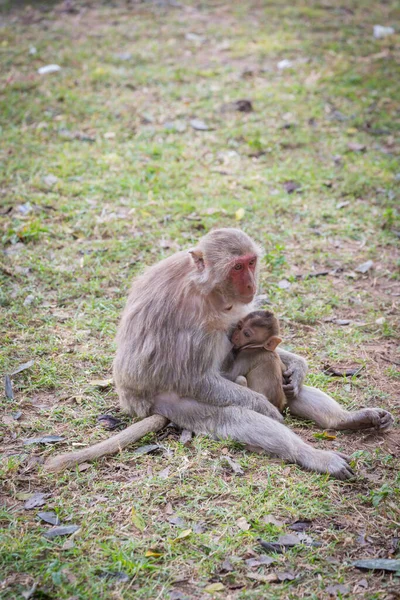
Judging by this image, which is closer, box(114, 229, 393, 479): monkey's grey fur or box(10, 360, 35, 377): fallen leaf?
box(114, 229, 393, 479): monkey's grey fur

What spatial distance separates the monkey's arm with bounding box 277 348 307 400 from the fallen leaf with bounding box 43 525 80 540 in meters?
1.80

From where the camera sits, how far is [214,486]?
14.8 ft

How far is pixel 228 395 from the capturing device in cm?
489

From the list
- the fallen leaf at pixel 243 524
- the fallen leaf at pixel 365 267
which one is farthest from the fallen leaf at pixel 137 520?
the fallen leaf at pixel 365 267

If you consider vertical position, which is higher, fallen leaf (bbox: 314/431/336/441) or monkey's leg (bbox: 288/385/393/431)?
monkey's leg (bbox: 288/385/393/431)

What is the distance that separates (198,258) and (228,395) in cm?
95

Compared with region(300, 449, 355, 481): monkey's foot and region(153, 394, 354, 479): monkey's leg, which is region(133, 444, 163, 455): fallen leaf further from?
region(300, 449, 355, 481): monkey's foot

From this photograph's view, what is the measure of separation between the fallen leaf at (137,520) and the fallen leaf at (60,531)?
320 millimetres

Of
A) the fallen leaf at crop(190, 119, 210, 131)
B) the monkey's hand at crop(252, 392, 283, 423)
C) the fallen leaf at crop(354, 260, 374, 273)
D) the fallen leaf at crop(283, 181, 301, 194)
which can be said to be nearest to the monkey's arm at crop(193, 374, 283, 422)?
the monkey's hand at crop(252, 392, 283, 423)

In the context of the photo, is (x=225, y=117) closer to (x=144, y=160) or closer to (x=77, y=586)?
(x=144, y=160)

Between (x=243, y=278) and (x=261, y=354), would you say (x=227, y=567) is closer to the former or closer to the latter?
(x=261, y=354)

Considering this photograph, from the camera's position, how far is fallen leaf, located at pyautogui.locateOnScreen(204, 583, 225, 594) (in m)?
3.71

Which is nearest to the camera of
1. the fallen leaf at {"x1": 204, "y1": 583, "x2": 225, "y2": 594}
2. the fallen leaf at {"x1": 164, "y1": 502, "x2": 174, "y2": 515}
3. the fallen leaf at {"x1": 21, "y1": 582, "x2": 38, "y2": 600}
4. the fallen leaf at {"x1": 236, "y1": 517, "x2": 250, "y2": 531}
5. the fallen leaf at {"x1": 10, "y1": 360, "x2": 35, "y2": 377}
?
the fallen leaf at {"x1": 21, "y1": 582, "x2": 38, "y2": 600}

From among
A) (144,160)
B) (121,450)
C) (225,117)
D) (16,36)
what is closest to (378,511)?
(121,450)
